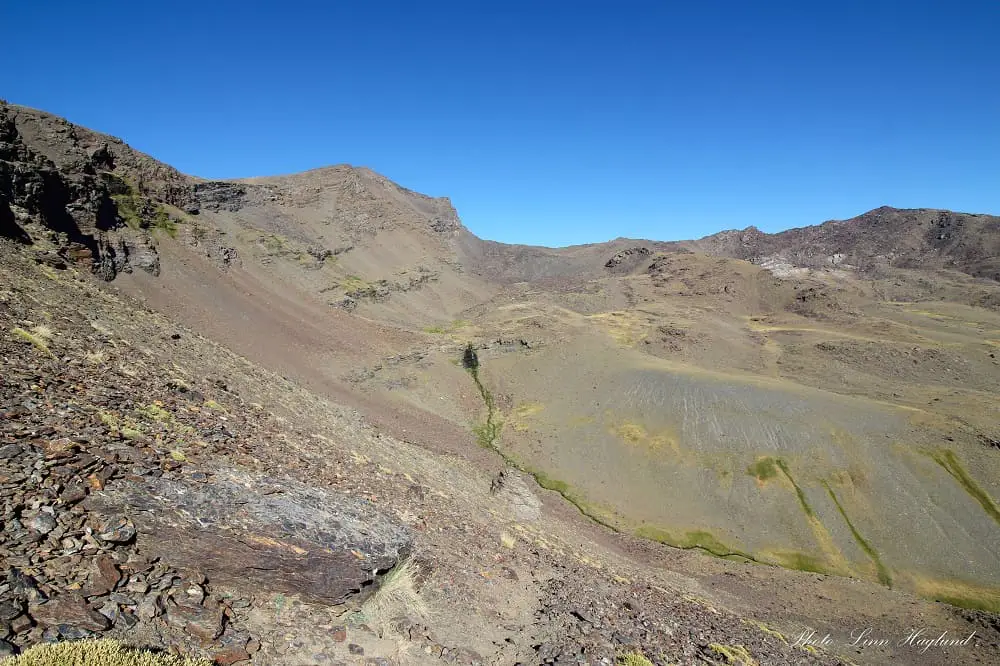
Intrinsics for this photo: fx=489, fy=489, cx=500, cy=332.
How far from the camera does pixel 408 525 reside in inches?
667

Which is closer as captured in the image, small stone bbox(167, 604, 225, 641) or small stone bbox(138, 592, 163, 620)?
small stone bbox(138, 592, 163, 620)

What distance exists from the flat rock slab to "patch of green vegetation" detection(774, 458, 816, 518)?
34020 millimetres

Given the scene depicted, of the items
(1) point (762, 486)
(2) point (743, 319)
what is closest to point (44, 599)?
(1) point (762, 486)

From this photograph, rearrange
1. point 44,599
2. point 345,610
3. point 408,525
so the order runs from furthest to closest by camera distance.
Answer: point 408,525 → point 345,610 → point 44,599

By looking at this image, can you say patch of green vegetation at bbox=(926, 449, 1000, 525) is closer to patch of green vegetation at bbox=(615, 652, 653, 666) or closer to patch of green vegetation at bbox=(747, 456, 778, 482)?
patch of green vegetation at bbox=(747, 456, 778, 482)

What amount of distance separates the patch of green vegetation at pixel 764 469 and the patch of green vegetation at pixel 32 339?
142ft

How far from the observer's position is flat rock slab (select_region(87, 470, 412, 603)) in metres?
10.3

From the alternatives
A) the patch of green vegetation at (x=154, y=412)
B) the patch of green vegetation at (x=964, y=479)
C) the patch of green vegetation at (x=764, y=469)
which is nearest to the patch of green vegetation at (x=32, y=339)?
the patch of green vegetation at (x=154, y=412)

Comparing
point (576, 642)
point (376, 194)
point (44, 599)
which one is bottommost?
point (576, 642)

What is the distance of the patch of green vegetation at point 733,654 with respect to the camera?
16391 millimetres

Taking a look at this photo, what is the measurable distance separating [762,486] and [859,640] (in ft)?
46.3

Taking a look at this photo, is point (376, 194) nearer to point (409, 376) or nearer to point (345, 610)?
point (409, 376)

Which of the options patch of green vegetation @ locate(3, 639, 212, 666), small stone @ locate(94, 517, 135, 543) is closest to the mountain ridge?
small stone @ locate(94, 517, 135, 543)

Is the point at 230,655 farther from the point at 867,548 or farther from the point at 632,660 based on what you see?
the point at 867,548
